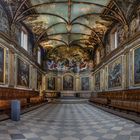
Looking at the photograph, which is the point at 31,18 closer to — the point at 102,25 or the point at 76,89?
the point at 102,25

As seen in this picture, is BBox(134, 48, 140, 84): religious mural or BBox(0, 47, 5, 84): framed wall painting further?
BBox(0, 47, 5, 84): framed wall painting

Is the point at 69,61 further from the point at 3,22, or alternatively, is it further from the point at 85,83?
the point at 3,22

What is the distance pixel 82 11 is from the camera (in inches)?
879

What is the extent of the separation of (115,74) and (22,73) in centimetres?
945

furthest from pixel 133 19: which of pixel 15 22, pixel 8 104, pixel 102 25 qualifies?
pixel 8 104

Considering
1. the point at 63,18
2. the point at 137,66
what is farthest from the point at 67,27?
the point at 137,66

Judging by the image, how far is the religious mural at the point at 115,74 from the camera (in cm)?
2139

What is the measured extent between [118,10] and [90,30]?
9.14 meters

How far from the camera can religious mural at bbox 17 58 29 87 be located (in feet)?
71.4

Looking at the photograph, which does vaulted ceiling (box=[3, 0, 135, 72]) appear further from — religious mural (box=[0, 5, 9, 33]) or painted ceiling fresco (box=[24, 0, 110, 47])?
religious mural (box=[0, 5, 9, 33])

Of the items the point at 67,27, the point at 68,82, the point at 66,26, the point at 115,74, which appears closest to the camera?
the point at 115,74

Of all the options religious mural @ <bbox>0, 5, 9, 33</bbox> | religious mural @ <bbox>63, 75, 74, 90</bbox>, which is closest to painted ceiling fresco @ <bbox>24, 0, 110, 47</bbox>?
religious mural @ <bbox>0, 5, 9, 33</bbox>

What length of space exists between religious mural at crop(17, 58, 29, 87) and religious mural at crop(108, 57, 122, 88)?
923 centimetres

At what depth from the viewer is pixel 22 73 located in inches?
925
